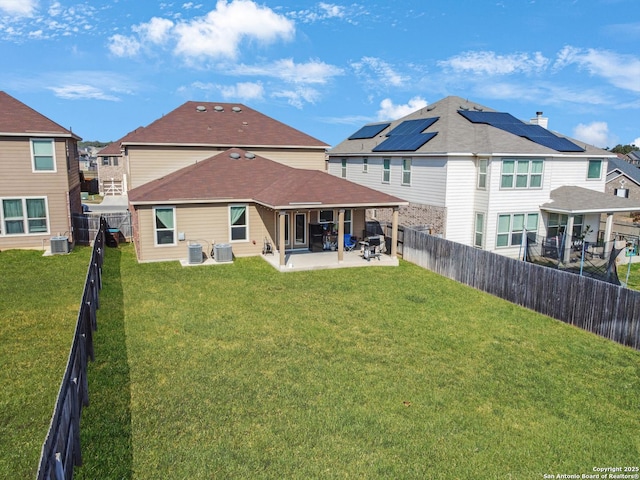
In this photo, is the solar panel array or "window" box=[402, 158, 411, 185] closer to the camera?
the solar panel array

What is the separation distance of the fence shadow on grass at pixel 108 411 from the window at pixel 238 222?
27.9 ft

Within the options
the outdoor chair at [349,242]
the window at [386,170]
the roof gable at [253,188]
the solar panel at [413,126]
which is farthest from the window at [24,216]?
the solar panel at [413,126]

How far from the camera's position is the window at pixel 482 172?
842 inches

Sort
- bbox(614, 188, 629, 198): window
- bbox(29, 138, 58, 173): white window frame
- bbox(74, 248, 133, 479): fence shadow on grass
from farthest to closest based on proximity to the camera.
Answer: bbox(614, 188, 629, 198): window
bbox(29, 138, 58, 173): white window frame
bbox(74, 248, 133, 479): fence shadow on grass

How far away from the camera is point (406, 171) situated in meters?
24.3

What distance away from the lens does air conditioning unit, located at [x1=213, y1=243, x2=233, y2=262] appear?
62.5 ft

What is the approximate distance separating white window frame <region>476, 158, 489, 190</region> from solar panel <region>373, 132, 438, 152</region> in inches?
119

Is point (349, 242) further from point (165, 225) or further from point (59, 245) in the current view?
point (59, 245)

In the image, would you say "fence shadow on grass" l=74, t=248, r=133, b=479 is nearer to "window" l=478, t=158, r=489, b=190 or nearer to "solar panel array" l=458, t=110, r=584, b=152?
"window" l=478, t=158, r=489, b=190

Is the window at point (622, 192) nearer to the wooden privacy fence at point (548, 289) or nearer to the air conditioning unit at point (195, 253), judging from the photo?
the wooden privacy fence at point (548, 289)

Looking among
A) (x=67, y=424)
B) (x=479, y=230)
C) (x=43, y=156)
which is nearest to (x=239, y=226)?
(x=43, y=156)

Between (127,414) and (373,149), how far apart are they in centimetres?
2188

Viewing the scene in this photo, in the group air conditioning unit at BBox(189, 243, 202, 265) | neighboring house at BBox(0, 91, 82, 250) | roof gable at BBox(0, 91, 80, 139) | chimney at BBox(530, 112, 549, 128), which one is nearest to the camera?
air conditioning unit at BBox(189, 243, 202, 265)

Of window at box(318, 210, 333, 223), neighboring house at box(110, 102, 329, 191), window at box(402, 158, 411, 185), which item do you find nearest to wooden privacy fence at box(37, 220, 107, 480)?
window at box(318, 210, 333, 223)
